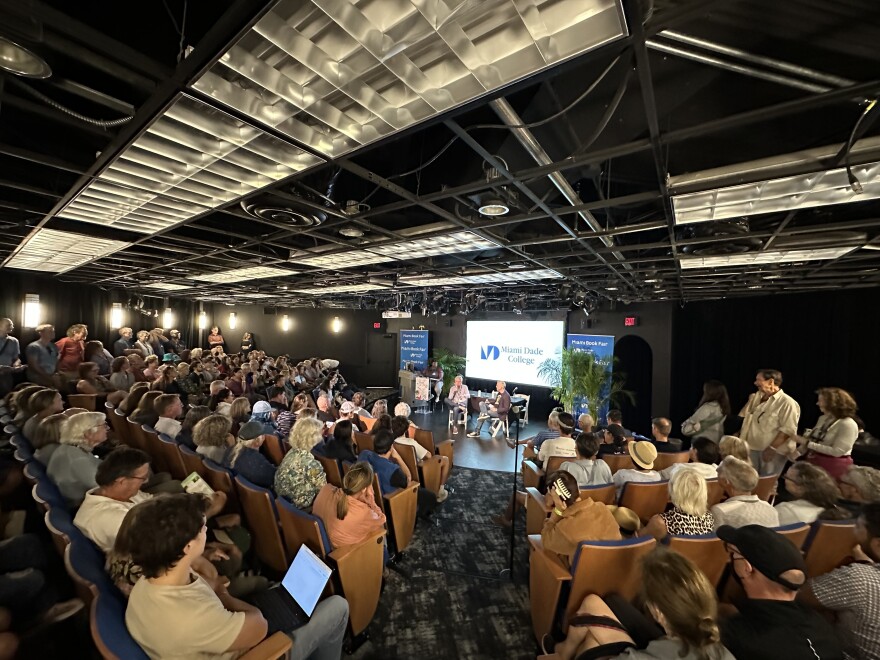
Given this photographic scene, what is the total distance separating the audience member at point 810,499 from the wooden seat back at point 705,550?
0.70 meters

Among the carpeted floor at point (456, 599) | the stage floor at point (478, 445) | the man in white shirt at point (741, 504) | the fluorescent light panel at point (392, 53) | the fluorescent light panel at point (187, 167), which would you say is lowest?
the stage floor at point (478, 445)

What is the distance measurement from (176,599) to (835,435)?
5211mm

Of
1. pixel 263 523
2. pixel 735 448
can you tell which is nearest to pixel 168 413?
pixel 263 523

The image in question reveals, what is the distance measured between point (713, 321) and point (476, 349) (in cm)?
614

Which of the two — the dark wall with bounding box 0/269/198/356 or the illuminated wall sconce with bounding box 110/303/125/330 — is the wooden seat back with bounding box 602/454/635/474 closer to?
the dark wall with bounding box 0/269/198/356

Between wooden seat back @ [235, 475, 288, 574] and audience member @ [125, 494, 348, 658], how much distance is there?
102 cm

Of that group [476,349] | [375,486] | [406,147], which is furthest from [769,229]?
→ [476,349]

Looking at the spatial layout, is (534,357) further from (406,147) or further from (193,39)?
(193,39)

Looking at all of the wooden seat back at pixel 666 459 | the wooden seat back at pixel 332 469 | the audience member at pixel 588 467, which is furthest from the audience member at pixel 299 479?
the wooden seat back at pixel 666 459

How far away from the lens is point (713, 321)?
7664 mm

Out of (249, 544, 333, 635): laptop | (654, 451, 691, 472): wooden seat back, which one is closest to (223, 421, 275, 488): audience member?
(249, 544, 333, 635): laptop

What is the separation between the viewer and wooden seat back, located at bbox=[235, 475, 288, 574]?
236 centimetres

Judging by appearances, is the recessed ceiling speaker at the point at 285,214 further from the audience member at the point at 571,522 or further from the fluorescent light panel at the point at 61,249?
the audience member at the point at 571,522

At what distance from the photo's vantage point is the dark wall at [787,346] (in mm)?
5754
